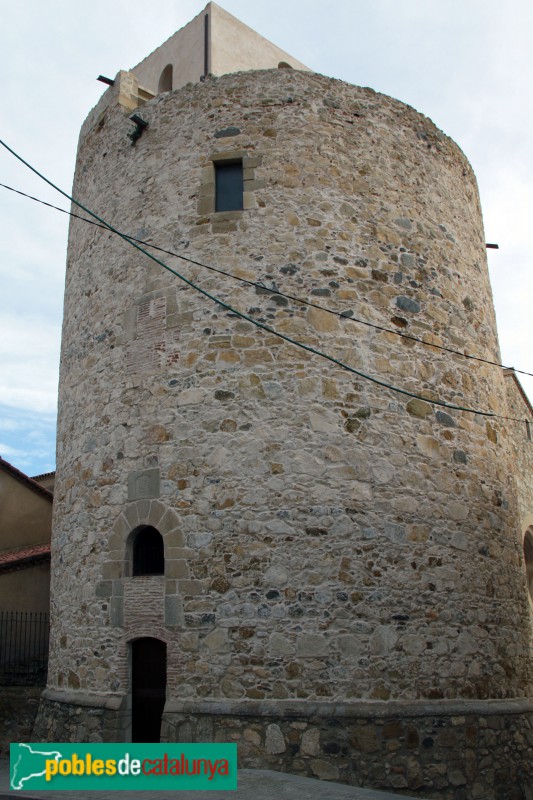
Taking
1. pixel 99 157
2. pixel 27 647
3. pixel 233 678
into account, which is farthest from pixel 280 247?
pixel 27 647

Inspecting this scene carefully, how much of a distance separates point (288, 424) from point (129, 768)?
3.96 metres

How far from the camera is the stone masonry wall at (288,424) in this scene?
851 cm

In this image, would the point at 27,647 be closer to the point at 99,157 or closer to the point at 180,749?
the point at 180,749

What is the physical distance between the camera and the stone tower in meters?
8.30

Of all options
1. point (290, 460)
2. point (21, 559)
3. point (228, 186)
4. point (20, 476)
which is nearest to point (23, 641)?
point (21, 559)

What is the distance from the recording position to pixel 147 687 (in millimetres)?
8750

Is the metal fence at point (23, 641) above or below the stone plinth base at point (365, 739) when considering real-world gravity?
above

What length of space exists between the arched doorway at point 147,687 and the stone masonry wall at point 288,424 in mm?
206

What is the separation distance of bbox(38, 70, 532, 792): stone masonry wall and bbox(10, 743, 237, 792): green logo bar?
68 cm

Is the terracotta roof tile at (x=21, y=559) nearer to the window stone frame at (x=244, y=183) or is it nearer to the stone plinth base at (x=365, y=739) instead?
the stone plinth base at (x=365, y=739)

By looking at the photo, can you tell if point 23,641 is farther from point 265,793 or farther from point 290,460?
point 265,793

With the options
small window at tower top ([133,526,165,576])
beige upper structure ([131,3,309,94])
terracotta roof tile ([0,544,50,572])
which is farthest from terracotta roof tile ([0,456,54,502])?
beige upper structure ([131,3,309,94])

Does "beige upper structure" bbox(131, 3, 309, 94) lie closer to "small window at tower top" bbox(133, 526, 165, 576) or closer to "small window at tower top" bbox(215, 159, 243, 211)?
"small window at tower top" bbox(215, 159, 243, 211)

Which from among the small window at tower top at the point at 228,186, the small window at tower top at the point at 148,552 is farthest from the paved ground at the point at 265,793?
the small window at tower top at the point at 228,186
